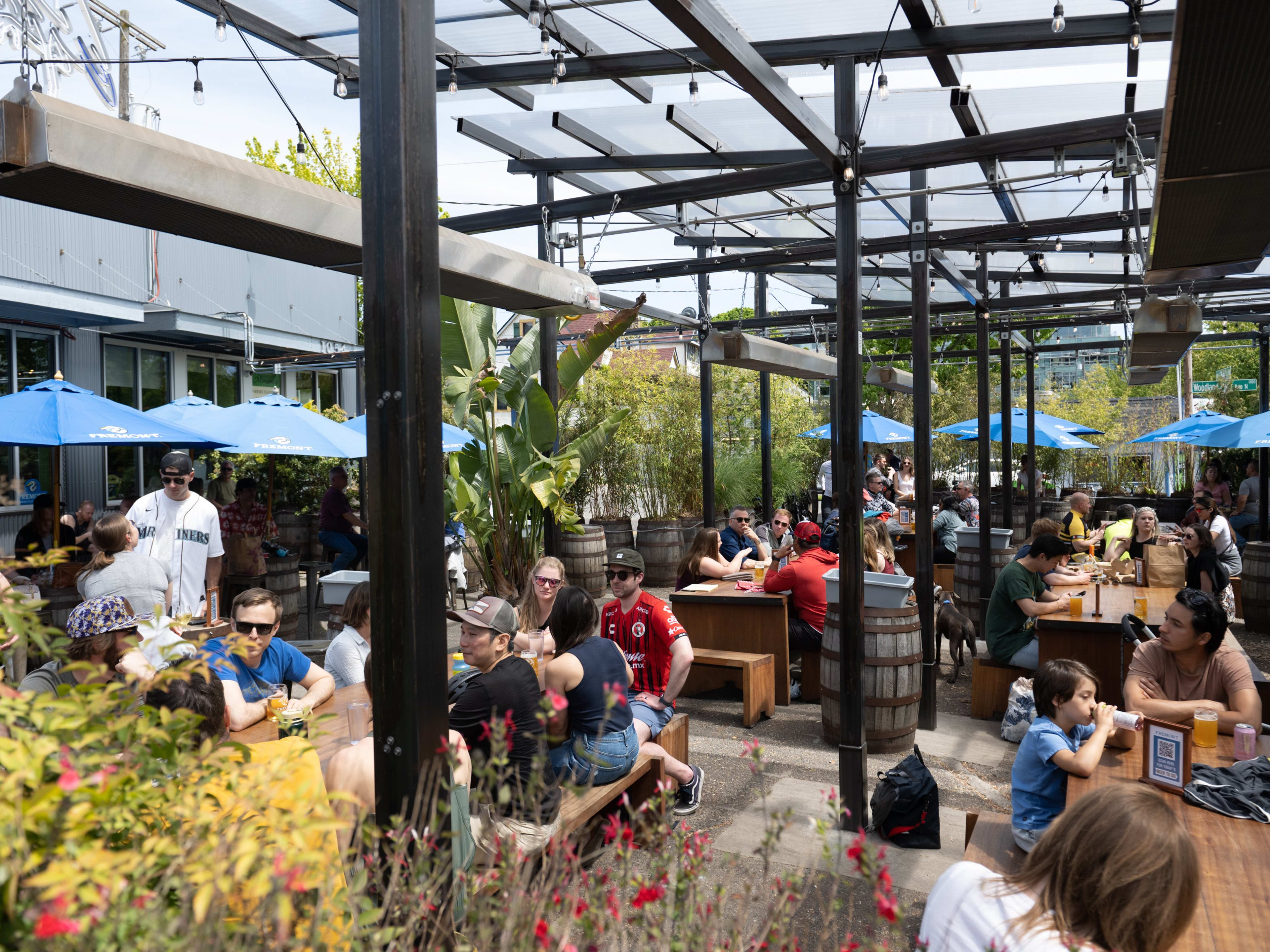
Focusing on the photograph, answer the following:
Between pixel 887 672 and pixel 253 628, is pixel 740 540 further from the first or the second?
pixel 253 628

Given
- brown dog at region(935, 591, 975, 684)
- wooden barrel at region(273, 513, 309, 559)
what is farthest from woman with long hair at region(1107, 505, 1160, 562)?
wooden barrel at region(273, 513, 309, 559)

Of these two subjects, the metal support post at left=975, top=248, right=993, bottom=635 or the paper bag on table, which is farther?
the metal support post at left=975, top=248, right=993, bottom=635

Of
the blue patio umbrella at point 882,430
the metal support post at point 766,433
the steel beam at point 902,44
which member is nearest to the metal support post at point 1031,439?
the blue patio umbrella at point 882,430

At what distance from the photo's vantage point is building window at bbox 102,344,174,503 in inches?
546

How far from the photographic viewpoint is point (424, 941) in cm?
166

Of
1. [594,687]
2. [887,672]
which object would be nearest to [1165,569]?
[887,672]

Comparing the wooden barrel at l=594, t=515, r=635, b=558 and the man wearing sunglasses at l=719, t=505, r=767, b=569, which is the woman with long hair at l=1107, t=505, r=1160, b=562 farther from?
the wooden barrel at l=594, t=515, r=635, b=558

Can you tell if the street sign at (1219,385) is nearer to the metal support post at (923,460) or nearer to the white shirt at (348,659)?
the metal support post at (923,460)

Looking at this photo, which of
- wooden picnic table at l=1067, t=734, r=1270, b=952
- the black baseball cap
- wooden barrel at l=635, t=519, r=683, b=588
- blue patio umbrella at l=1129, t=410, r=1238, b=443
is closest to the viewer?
wooden picnic table at l=1067, t=734, r=1270, b=952

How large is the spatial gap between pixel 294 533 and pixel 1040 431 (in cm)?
1315

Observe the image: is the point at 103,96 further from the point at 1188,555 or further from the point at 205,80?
the point at 1188,555

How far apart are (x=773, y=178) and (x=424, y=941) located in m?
5.23

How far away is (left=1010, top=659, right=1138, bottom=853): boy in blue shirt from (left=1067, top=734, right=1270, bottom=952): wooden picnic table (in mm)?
75

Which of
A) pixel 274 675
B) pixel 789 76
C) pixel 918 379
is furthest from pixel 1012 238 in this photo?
pixel 274 675
